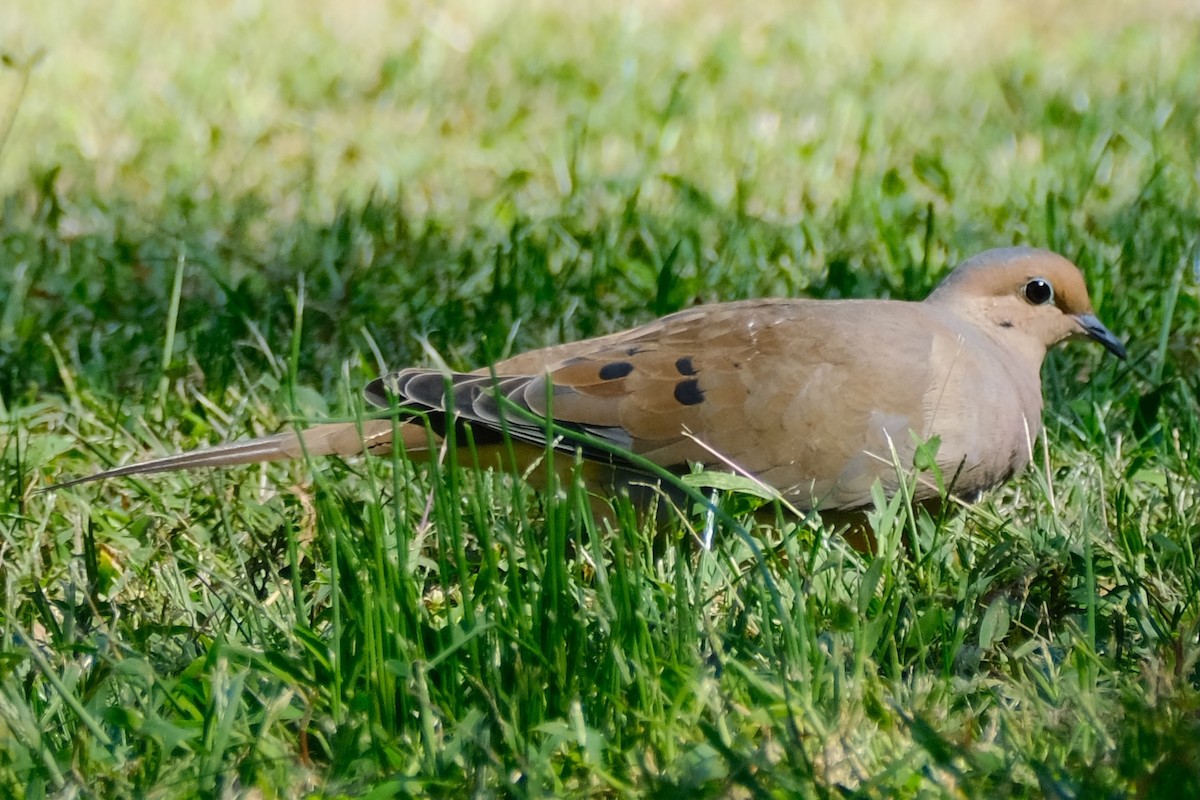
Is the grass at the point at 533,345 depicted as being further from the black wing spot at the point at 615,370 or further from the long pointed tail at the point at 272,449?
the black wing spot at the point at 615,370

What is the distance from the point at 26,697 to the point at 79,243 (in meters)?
3.11

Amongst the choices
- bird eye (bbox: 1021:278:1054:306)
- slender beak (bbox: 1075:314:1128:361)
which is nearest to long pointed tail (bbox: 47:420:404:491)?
bird eye (bbox: 1021:278:1054:306)

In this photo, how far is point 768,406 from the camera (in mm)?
3797

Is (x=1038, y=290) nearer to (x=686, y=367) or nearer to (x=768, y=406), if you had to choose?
(x=768, y=406)

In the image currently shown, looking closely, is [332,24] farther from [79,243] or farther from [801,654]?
[801,654]

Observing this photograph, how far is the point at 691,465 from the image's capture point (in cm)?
372

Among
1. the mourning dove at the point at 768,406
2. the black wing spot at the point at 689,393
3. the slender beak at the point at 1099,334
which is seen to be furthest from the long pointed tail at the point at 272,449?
the slender beak at the point at 1099,334

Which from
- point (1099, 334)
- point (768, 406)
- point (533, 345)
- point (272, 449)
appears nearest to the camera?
point (272, 449)

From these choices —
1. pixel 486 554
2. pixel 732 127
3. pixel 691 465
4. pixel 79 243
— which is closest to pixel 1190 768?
pixel 486 554

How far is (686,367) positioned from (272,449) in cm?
100

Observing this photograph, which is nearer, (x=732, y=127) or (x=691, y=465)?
(x=691, y=465)

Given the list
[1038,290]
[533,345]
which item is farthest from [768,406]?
[533,345]

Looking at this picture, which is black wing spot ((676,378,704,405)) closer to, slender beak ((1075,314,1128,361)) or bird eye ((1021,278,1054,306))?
bird eye ((1021,278,1054,306))

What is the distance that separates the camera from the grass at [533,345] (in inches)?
99.9
